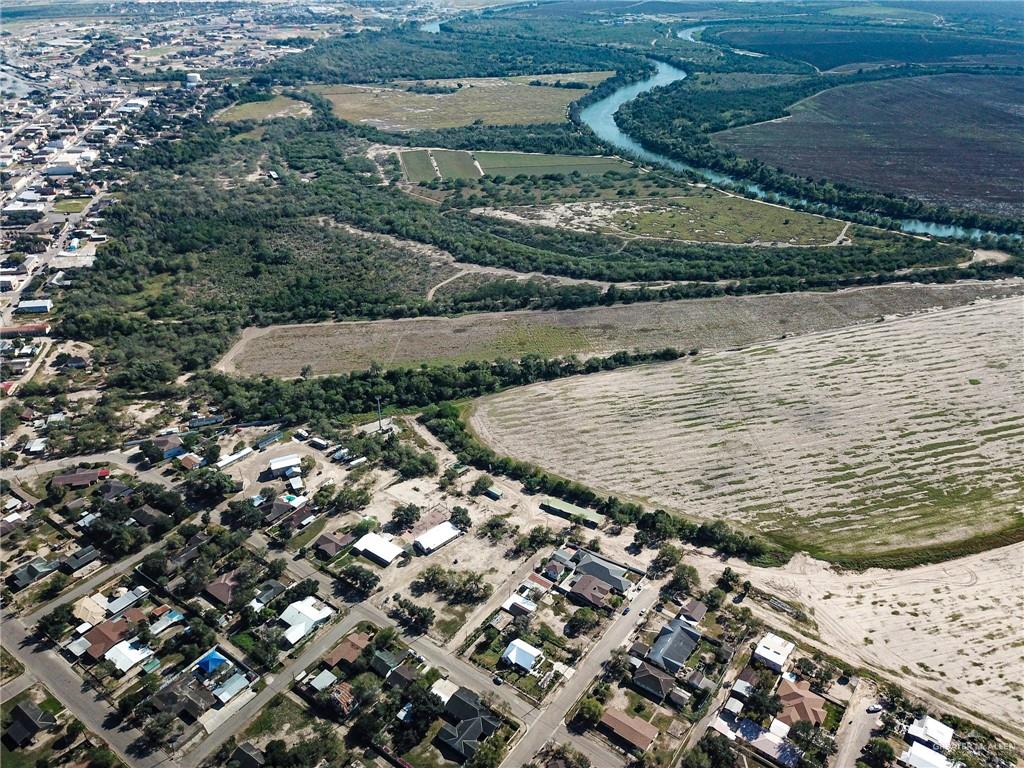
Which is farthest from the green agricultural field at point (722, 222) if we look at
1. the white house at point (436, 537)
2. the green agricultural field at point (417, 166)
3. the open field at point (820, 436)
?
the white house at point (436, 537)

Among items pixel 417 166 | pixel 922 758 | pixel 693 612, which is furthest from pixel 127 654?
pixel 417 166

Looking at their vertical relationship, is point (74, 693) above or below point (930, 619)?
below

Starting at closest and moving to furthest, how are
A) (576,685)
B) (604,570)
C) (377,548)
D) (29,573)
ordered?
(576,685) → (29,573) → (604,570) → (377,548)

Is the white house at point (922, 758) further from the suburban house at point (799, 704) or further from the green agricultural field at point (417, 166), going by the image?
the green agricultural field at point (417, 166)

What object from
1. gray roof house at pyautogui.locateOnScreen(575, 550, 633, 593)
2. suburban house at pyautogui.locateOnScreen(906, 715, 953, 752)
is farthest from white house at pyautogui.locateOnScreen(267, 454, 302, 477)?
suburban house at pyautogui.locateOnScreen(906, 715, 953, 752)

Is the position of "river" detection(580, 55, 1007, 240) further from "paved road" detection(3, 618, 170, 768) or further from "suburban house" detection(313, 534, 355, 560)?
"paved road" detection(3, 618, 170, 768)

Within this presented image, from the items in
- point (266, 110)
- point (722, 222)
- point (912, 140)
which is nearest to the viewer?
point (722, 222)

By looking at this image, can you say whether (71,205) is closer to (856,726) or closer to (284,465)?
(284,465)
